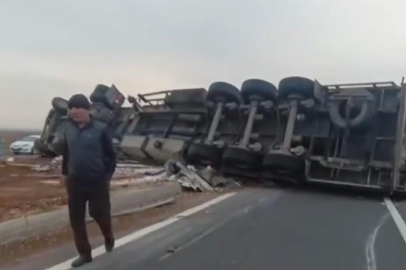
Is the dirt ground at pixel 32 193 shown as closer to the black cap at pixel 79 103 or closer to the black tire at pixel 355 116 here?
the black cap at pixel 79 103

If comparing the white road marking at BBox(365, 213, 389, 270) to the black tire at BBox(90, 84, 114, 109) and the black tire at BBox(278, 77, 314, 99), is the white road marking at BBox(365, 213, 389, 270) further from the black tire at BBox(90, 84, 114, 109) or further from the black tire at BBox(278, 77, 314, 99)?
the black tire at BBox(90, 84, 114, 109)

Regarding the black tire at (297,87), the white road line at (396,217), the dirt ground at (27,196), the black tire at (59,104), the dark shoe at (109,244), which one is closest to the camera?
the dark shoe at (109,244)

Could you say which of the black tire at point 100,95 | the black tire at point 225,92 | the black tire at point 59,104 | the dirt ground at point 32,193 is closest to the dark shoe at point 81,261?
the dirt ground at point 32,193

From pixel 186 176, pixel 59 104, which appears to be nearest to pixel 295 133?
pixel 186 176

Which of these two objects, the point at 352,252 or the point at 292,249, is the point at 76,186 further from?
the point at 352,252

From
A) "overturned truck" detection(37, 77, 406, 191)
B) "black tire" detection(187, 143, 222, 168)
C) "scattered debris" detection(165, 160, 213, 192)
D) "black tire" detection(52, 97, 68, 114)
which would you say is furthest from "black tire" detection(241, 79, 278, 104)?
"black tire" detection(52, 97, 68, 114)

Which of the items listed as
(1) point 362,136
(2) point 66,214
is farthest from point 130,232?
(1) point 362,136

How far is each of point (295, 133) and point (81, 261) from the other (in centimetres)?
870

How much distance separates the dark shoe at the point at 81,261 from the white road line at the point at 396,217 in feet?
13.4

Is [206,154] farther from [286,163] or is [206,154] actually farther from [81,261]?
[81,261]

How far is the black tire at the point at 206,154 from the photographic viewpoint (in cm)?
1294

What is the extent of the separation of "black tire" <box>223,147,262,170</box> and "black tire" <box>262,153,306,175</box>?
57 cm

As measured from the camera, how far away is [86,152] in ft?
15.9

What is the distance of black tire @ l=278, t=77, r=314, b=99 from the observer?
40.2 feet
